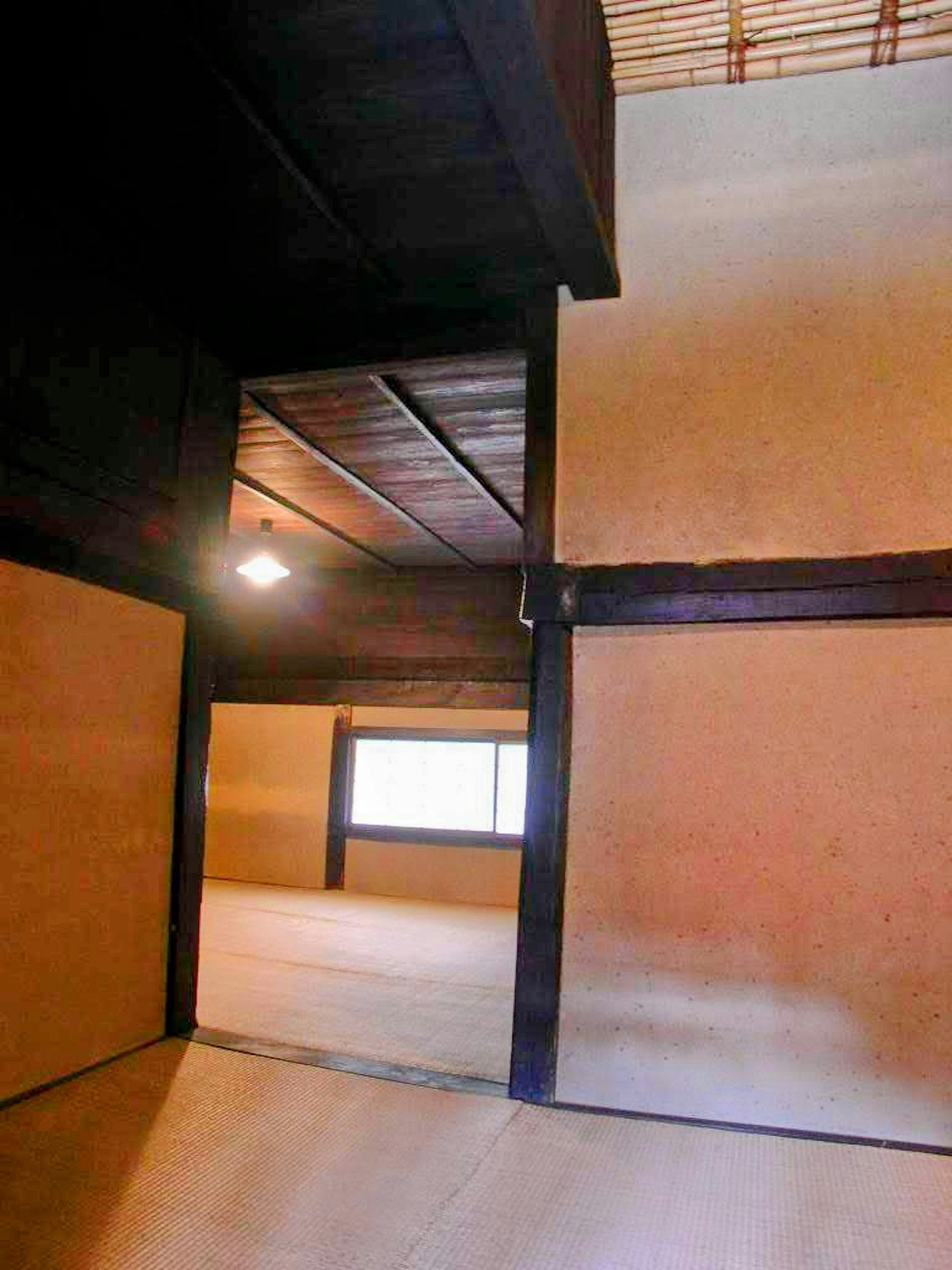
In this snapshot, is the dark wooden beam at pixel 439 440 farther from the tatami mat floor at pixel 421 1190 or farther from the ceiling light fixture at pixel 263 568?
the tatami mat floor at pixel 421 1190

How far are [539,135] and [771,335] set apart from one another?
1086mm

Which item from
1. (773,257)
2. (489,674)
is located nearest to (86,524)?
(773,257)

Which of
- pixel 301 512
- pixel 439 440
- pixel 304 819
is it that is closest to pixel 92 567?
pixel 439 440

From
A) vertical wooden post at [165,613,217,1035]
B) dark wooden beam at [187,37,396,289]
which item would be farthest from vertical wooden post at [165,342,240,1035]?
dark wooden beam at [187,37,396,289]

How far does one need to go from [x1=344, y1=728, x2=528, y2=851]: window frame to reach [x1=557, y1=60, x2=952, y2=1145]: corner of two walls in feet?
16.6

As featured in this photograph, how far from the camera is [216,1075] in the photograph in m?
2.90

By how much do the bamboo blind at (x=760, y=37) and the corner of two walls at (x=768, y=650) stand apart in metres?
0.06

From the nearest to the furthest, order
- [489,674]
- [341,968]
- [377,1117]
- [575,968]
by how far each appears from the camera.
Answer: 1. [377,1117]
2. [575,968]
3. [341,968]
4. [489,674]

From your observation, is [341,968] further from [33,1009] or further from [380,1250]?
[380,1250]

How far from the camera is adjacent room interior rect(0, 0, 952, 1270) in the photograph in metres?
2.14

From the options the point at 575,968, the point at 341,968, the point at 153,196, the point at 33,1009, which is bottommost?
the point at 341,968

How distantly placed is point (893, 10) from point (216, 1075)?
13.1 ft

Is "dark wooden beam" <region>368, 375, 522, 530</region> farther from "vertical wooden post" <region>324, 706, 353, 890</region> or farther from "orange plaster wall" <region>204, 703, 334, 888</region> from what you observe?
"orange plaster wall" <region>204, 703, 334, 888</region>

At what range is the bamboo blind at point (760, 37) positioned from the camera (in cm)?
275
